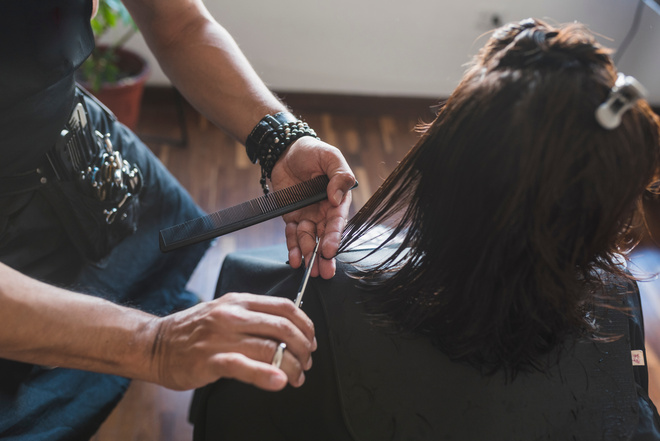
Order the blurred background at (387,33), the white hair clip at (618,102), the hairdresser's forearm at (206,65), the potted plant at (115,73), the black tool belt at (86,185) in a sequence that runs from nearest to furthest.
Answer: the white hair clip at (618,102)
the black tool belt at (86,185)
the hairdresser's forearm at (206,65)
the potted plant at (115,73)
the blurred background at (387,33)

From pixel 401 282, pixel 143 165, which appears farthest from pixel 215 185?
pixel 401 282

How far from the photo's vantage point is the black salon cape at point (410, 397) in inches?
30.9

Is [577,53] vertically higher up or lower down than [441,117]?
higher up

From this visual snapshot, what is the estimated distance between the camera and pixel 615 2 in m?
2.59

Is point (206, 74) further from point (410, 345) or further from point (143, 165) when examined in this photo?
point (410, 345)

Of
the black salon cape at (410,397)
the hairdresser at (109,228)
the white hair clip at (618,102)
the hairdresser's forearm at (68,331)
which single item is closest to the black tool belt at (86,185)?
the hairdresser at (109,228)

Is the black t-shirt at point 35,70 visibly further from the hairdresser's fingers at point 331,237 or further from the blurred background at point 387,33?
the blurred background at point 387,33

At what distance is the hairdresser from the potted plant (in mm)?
1038

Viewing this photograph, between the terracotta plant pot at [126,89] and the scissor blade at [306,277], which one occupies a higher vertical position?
the scissor blade at [306,277]

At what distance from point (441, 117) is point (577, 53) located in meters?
0.16

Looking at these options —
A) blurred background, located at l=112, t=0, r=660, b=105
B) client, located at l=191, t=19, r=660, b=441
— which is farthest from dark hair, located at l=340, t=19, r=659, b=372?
blurred background, located at l=112, t=0, r=660, b=105

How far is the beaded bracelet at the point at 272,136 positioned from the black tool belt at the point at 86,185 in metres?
0.28

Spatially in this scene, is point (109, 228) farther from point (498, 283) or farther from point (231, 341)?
point (498, 283)

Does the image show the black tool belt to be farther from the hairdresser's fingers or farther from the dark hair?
the dark hair
